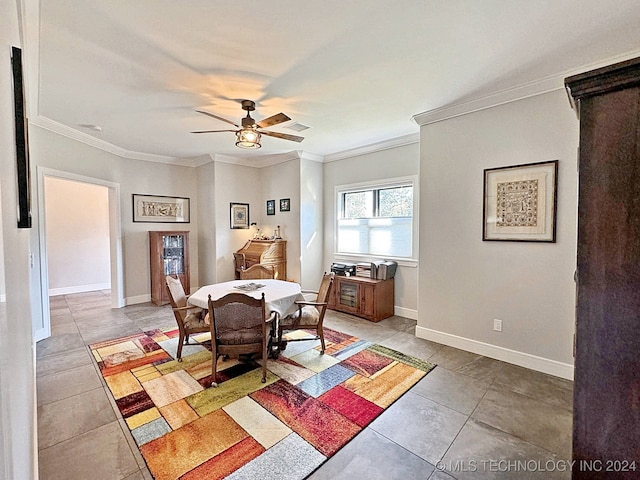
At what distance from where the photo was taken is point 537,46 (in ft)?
7.22

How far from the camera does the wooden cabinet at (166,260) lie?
5207 millimetres

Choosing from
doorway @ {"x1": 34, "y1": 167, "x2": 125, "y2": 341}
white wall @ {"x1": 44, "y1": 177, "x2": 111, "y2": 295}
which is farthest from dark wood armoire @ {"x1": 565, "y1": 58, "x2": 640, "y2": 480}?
white wall @ {"x1": 44, "y1": 177, "x2": 111, "y2": 295}

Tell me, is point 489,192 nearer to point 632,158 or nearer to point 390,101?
point 390,101

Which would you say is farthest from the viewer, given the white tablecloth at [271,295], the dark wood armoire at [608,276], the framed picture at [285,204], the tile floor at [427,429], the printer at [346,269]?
the framed picture at [285,204]

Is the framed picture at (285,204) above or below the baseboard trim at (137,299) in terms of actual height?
above

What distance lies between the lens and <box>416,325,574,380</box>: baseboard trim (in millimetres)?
2754

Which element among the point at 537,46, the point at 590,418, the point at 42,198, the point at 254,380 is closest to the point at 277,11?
the point at 537,46

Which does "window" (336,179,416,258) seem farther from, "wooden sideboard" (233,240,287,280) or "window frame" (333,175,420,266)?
"wooden sideboard" (233,240,287,280)

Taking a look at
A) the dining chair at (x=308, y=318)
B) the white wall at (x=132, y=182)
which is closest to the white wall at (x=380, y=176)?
the dining chair at (x=308, y=318)

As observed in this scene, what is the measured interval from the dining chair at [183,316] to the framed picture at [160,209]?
291 cm

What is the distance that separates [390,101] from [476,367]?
2.89 metres

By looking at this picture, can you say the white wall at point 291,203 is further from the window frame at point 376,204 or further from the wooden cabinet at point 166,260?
the wooden cabinet at point 166,260

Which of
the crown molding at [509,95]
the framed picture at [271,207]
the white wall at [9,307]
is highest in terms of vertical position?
the crown molding at [509,95]

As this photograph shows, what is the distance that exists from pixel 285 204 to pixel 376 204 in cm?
175
